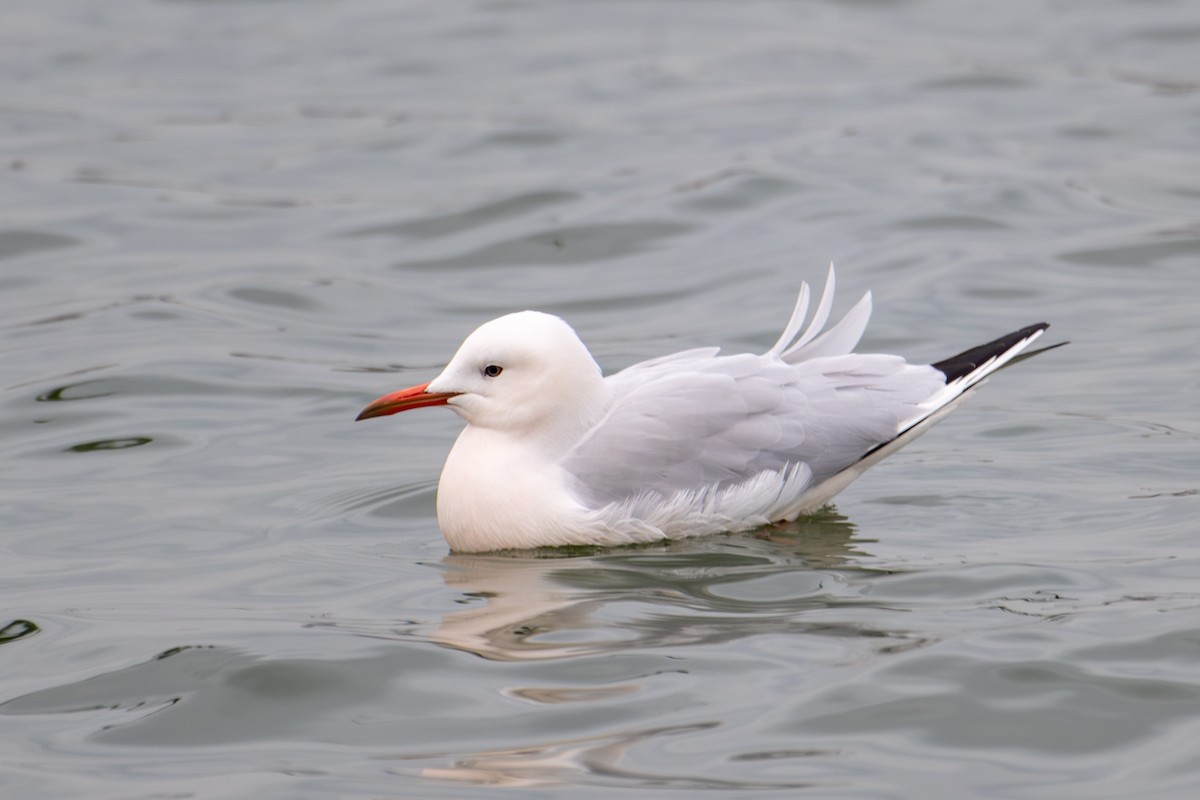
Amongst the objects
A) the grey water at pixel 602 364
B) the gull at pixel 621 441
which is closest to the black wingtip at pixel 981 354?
the gull at pixel 621 441

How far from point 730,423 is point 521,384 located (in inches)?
30.8

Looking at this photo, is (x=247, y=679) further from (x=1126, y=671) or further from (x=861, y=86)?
(x=861, y=86)

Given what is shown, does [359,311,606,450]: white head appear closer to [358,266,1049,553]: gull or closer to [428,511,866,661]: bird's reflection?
[358,266,1049,553]: gull

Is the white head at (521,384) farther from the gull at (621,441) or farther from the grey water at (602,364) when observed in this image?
the grey water at (602,364)

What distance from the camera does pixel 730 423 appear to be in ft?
22.1

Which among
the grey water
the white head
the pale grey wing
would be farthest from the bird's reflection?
the white head

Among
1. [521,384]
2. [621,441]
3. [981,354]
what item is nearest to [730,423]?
[621,441]

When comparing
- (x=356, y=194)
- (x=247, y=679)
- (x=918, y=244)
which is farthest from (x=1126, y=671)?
(x=356, y=194)

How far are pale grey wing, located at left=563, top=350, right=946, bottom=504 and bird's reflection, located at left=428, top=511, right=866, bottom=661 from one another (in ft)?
0.81

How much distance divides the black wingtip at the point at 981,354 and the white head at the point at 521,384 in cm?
145

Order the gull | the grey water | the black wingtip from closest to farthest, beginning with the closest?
the grey water
the gull
the black wingtip

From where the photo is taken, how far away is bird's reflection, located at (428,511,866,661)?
5.73m

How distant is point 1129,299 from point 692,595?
5.06 m

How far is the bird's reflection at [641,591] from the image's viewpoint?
18.8 feet
